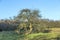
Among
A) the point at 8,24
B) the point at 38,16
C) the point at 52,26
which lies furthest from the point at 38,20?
the point at 8,24

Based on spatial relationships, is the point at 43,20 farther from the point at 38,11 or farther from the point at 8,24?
the point at 8,24

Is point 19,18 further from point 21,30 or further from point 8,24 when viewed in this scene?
point 8,24

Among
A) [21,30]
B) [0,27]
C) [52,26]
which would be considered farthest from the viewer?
[0,27]

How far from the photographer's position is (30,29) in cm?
3619

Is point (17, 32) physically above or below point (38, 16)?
below

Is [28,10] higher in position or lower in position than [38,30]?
higher

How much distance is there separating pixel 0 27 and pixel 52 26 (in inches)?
599

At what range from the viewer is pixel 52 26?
46.0 metres

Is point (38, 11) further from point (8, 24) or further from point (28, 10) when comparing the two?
point (8, 24)

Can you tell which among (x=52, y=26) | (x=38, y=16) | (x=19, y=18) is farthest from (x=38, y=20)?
(x=52, y=26)

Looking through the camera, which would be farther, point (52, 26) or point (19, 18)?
point (52, 26)

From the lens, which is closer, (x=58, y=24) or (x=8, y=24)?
(x=58, y=24)

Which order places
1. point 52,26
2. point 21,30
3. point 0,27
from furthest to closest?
1. point 0,27
2. point 52,26
3. point 21,30

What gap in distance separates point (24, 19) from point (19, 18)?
1079 millimetres
